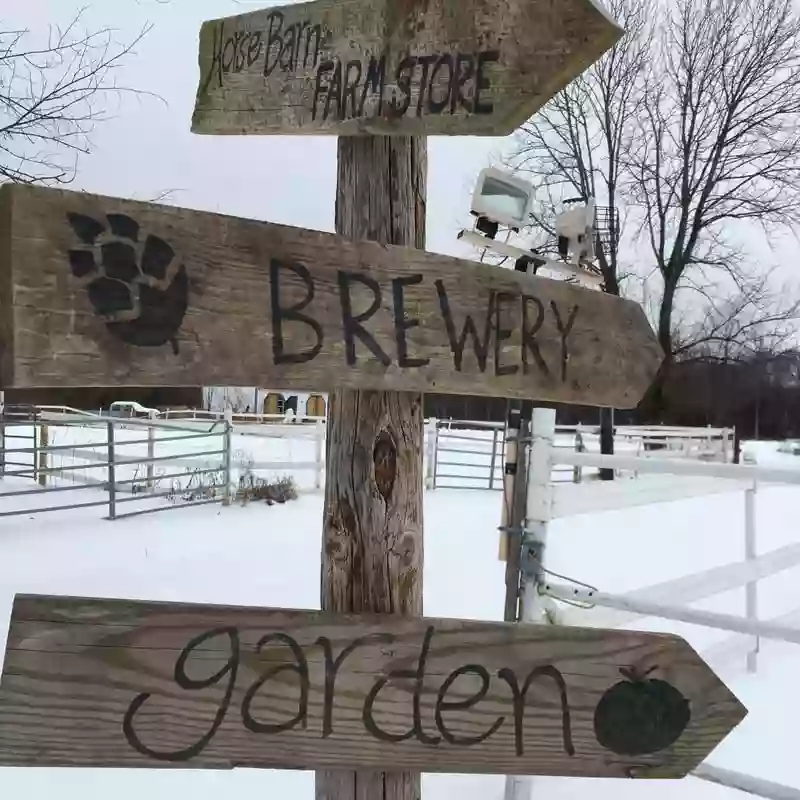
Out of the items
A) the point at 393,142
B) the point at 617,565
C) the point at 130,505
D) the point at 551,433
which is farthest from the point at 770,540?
the point at 393,142

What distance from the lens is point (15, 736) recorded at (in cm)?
104

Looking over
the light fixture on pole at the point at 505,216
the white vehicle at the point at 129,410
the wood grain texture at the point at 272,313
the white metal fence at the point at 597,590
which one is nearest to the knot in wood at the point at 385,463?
the wood grain texture at the point at 272,313

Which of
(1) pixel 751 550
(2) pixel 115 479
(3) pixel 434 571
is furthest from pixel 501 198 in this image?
(2) pixel 115 479

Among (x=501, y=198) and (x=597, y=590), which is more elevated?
(x=501, y=198)

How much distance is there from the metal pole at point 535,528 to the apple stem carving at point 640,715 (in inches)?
49.7

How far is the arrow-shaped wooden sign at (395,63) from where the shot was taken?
1271 millimetres

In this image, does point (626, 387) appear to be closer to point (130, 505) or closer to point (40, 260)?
point (40, 260)

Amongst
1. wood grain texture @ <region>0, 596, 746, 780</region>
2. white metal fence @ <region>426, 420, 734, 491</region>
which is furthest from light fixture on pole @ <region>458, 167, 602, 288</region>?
white metal fence @ <region>426, 420, 734, 491</region>

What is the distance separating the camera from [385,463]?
4.72 ft

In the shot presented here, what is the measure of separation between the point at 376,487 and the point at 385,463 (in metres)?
0.05

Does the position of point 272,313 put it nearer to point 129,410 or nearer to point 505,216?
point 505,216

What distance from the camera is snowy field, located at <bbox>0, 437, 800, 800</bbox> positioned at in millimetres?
2910

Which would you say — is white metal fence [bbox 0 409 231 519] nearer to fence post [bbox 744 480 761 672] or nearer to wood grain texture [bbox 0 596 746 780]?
fence post [bbox 744 480 761 672]

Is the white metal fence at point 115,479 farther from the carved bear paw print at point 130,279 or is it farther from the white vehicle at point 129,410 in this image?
the white vehicle at point 129,410
